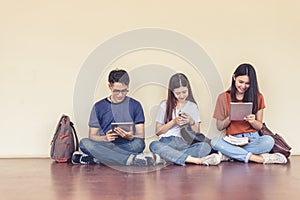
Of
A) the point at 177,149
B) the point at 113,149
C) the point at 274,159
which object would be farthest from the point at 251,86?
the point at 113,149

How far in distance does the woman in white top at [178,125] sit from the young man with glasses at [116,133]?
0.13m

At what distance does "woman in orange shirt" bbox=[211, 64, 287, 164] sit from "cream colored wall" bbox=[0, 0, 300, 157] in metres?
0.27

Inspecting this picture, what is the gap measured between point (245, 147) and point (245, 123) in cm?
21

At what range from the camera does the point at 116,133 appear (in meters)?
2.93

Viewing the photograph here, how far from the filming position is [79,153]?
3066 mm

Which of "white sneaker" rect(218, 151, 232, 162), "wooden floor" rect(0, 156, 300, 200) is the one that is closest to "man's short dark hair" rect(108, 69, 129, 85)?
"wooden floor" rect(0, 156, 300, 200)

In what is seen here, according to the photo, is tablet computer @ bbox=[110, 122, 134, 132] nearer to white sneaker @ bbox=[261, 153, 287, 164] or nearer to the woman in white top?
the woman in white top

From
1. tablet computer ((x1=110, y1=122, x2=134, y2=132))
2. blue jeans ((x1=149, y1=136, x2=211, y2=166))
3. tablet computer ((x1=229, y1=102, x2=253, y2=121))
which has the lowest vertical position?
blue jeans ((x1=149, y1=136, x2=211, y2=166))

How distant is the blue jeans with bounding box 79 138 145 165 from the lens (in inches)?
114

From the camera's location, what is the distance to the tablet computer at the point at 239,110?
2975mm

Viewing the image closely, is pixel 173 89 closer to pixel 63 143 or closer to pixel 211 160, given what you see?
pixel 211 160

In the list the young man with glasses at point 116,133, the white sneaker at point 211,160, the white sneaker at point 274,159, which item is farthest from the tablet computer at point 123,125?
the white sneaker at point 274,159

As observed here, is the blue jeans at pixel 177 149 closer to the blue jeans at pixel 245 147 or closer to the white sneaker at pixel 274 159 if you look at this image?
the blue jeans at pixel 245 147

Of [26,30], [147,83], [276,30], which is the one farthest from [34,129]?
[276,30]
